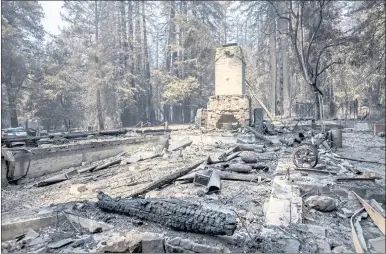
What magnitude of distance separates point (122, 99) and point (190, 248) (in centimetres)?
2027

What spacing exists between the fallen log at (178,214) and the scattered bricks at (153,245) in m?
0.45

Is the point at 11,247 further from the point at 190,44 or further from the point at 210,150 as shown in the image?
the point at 190,44

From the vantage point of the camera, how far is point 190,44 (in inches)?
931

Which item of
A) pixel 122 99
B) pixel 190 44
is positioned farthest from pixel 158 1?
pixel 122 99

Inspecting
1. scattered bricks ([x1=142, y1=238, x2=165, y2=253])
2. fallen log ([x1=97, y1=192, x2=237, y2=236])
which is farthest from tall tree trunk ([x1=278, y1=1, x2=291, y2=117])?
scattered bricks ([x1=142, y1=238, x2=165, y2=253])

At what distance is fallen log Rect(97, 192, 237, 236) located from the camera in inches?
113

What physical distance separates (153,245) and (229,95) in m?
10.8

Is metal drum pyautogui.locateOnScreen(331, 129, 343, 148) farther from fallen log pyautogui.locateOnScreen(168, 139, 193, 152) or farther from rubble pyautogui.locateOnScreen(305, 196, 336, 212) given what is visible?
rubble pyautogui.locateOnScreen(305, 196, 336, 212)

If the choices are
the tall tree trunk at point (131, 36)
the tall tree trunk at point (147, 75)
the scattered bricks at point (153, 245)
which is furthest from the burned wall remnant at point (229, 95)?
the tall tree trunk at point (147, 75)

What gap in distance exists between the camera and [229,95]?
511 inches

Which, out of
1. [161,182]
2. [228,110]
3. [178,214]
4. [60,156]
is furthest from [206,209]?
[228,110]

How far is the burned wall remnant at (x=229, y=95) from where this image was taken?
1279cm

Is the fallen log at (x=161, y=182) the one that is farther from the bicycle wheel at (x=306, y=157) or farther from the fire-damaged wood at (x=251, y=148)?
the fire-damaged wood at (x=251, y=148)

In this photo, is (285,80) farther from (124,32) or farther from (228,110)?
(124,32)
